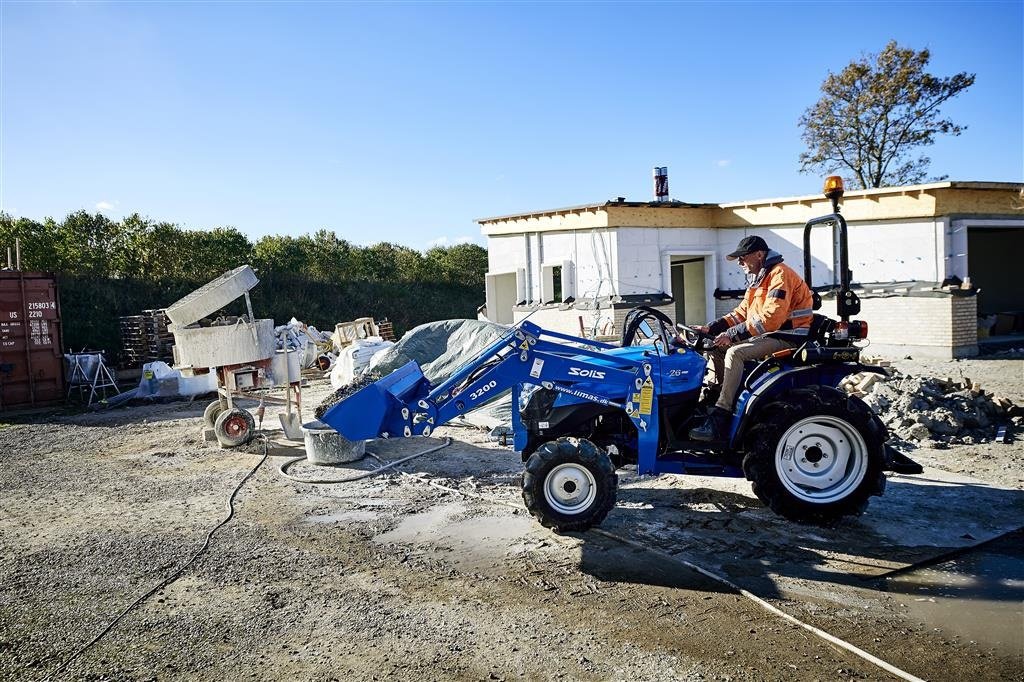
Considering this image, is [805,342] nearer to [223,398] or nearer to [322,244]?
[223,398]

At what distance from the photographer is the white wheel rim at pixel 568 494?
5129mm

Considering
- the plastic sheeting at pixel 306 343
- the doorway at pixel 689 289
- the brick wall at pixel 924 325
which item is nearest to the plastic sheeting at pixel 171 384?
the plastic sheeting at pixel 306 343

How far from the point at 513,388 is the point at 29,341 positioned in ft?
41.6

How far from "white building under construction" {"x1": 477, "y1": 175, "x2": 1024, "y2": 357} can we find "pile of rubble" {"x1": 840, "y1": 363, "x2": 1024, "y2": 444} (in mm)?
4814

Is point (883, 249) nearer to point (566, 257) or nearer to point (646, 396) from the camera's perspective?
point (566, 257)

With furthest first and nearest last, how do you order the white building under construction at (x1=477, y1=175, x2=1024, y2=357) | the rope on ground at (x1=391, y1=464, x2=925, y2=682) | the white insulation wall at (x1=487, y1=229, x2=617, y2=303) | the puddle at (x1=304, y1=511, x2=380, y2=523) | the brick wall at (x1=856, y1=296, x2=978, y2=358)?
the white insulation wall at (x1=487, y1=229, x2=617, y2=303) → the white building under construction at (x1=477, y1=175, x2=1024, y2=357) → the brick wall at (x1=856, y1=296, x2=978, y2=358) → the puddle at (x1=304, y1=511, x2=380, y2=523) → the rope on ground at (x1=391, y1=464, x2=925, y2=682)

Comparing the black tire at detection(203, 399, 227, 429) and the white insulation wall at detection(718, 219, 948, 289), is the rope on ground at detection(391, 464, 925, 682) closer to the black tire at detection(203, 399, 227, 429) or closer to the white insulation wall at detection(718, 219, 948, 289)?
the black tire at detection(203, 399, 227, 429)

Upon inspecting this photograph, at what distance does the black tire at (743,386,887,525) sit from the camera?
16.9 feet

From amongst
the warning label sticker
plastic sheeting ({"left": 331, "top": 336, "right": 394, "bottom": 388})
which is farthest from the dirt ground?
plastic sheeting ({"left": 331, "top": 336, "right": 394, "bottom": 388})

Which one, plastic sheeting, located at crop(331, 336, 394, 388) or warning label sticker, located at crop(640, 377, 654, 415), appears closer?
warning label sticker, located at crop(640, 377, 654, 415)

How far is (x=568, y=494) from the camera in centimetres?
516

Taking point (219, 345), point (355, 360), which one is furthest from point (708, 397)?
point (355, 360)

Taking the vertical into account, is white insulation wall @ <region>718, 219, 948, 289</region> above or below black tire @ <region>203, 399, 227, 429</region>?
above

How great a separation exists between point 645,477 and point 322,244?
26.9m
